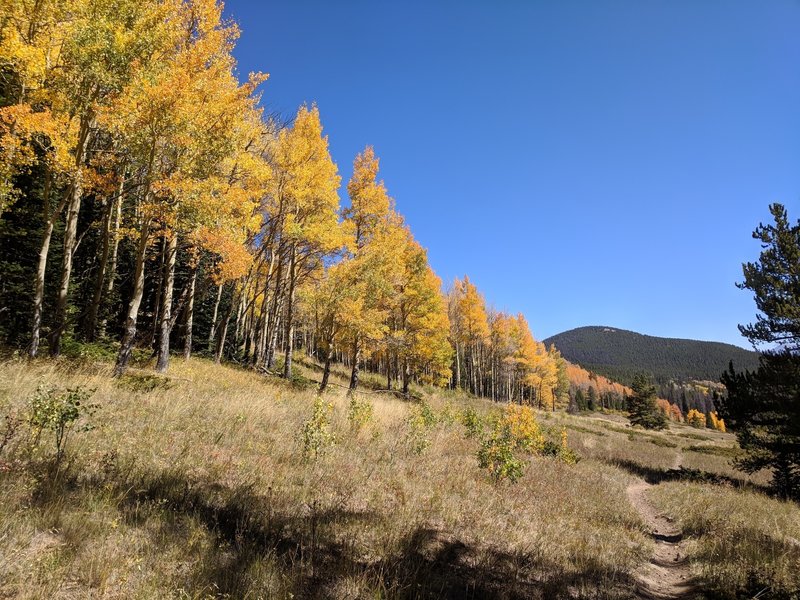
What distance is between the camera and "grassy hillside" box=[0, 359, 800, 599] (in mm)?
3416

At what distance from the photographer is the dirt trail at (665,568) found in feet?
18.6

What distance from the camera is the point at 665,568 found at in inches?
271

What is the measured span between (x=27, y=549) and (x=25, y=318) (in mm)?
16571

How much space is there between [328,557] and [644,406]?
64.4m

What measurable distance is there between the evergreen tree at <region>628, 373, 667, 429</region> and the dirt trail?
173 ft

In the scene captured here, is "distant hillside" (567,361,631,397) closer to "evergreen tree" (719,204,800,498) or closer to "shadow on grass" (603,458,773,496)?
"shadow on grass" (603,458,773,496)

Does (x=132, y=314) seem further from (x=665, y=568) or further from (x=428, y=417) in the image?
(x=665, y=568)

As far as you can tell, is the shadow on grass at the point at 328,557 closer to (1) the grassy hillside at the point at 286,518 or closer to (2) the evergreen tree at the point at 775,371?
(1) the grassy hillside at the point at 286,518

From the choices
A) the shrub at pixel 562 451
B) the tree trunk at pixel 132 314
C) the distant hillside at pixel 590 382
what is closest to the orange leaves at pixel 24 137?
the tree trunk at pixel 132 314

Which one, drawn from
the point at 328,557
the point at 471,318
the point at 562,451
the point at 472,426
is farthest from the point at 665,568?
the point at 471,318

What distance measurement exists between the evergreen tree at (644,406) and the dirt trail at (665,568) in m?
52.7

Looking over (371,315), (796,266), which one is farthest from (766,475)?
(371,315)

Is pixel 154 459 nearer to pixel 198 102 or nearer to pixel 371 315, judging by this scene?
pixel 198 102

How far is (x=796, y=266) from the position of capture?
14938 mm
